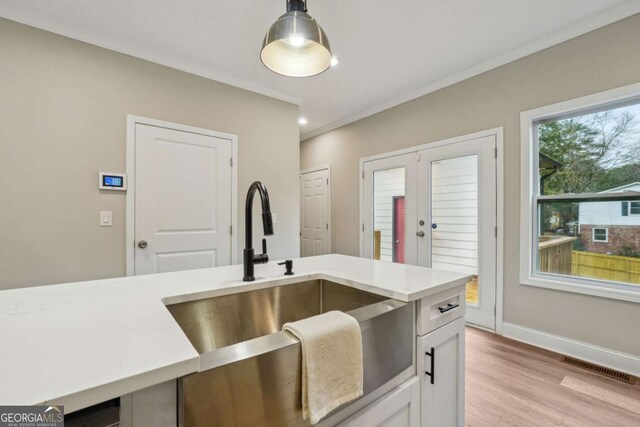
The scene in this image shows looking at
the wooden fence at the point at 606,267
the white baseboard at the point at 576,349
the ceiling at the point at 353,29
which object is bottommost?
the white baseboard at the point at 576,349

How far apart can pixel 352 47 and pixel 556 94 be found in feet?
5.87

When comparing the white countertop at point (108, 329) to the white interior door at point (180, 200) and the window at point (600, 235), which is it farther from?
the window at point (600, 235)

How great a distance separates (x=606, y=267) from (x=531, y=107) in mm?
1454

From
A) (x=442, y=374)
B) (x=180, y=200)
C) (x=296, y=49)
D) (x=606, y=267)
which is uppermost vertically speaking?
(x=296, y=49)

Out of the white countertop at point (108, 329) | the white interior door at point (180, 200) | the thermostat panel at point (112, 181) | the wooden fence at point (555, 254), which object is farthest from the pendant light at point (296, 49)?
the wooden fence at point (555, 254)

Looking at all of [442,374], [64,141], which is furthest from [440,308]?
[64,141]

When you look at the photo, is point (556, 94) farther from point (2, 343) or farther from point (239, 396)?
point (2, 343)

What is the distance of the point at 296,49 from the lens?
1.56 metres

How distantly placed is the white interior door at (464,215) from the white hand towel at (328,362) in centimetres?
251

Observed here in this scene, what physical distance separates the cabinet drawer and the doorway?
11.5ft

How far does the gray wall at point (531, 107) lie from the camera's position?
2131 mm

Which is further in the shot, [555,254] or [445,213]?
[445,213]

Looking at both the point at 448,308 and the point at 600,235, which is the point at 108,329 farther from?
the point at 600,235

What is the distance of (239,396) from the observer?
606 millimetres
